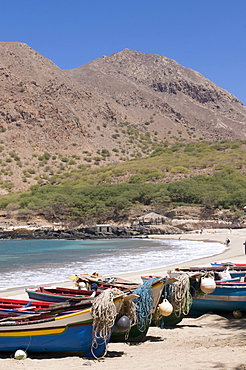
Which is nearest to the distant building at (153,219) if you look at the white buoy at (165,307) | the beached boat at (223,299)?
the beached boat at (223,299)

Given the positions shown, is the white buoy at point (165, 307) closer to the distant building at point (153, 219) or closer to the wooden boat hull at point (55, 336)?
the wooden boat hull at point (55, 336)

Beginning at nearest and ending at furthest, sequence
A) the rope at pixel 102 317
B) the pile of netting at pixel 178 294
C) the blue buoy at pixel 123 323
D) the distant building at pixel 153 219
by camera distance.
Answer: the rope at pixel 102 317 → the blue buoy at pixel 123 323 → the pile of netting at pixel 178 294 → the distant building at pixel 153 219

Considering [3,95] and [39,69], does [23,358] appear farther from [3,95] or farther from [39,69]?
[39,69]

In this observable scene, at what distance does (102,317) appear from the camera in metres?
7.71

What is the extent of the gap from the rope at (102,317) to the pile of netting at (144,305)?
2.93ft

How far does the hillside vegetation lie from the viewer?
255 feet

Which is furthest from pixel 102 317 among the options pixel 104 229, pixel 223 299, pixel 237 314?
pixel 104 229

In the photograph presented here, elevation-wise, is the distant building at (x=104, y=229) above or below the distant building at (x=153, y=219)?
below

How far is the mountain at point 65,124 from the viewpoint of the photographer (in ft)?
381

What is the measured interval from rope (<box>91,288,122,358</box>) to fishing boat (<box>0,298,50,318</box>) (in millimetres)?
1513

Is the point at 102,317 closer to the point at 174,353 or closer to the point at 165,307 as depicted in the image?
the point at 174,353

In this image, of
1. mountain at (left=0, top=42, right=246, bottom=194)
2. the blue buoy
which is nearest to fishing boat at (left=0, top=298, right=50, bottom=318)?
the blue buoy

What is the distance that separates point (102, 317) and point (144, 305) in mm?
1290

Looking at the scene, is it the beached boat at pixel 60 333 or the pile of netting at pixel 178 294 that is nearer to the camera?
the beached boat at pixel 60 333
